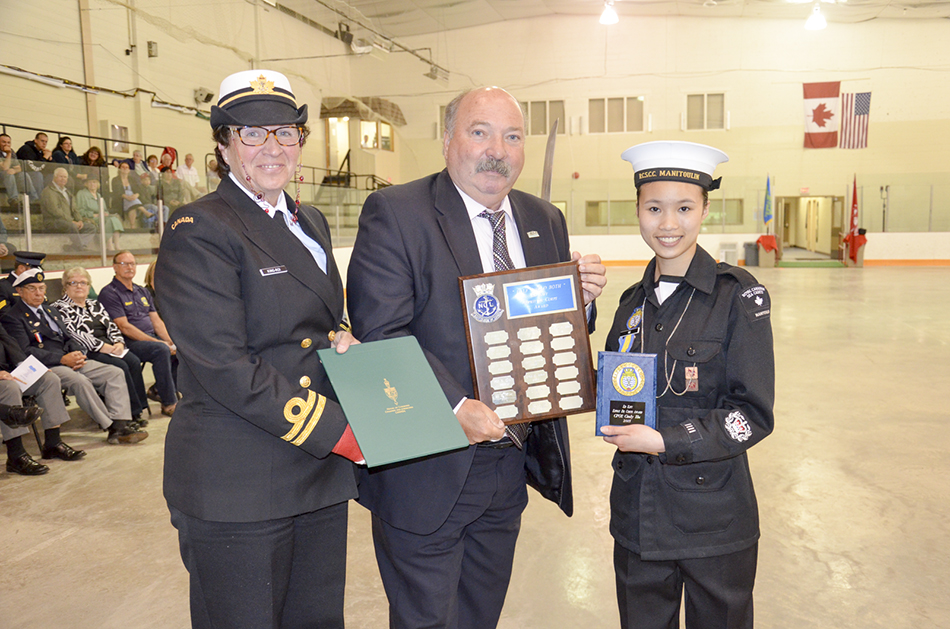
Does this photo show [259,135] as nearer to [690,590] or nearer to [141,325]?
[690,590]

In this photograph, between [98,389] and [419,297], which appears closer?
[419,297]

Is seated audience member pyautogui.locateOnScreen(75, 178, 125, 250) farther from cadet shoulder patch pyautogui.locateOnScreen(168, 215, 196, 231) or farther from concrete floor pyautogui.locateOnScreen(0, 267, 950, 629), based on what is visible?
cadet shoulder patch pyautogui.locateOnScreen(168, 215, 196, 231)

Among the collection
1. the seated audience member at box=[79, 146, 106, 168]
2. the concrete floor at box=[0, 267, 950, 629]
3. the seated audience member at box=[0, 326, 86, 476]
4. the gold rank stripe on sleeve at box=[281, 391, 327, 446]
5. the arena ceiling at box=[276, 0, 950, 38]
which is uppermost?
the arena ceiling at box=[276, 0, 950, 38]

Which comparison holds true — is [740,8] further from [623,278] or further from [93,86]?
[93,86]

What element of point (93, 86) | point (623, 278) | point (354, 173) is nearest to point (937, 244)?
point (623, 278)

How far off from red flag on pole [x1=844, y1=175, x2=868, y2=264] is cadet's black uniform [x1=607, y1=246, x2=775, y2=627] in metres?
20.0

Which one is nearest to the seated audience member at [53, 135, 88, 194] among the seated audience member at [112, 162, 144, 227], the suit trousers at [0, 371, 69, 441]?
the seated audience member at [112, 162, 144, 227]

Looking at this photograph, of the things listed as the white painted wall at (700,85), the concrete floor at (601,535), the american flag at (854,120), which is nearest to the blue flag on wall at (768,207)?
the white painted wall at (700,85)

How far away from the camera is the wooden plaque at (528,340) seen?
1.73 m

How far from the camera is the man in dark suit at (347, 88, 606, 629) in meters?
1.80

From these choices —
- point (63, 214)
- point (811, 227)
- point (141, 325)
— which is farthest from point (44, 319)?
point (811, 227)

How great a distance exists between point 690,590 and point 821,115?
70.8 ft

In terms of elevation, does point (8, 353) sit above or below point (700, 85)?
below

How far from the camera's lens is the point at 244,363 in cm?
153
